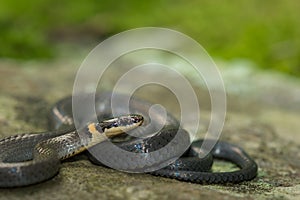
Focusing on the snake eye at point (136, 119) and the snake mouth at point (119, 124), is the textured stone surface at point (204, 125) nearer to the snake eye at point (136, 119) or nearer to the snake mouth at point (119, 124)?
the snake mouth at point (119, 124)

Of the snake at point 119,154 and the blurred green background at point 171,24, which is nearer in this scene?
the snake at point 119,154

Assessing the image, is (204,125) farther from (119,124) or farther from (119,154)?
(119,154)

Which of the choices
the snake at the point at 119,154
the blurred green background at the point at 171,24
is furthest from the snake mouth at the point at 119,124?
the blurred green background at the point at 171,24

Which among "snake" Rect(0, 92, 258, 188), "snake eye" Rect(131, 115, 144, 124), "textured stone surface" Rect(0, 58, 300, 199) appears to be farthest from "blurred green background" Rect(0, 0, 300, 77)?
"snake eye" Rect(131, 115, 144, 124)

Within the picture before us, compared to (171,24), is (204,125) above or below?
below

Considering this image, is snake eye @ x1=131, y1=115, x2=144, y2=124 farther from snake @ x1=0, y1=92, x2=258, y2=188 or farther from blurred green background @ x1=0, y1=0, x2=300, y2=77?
blurred green background @ x1=0, y1=0, x2=300, y2=77

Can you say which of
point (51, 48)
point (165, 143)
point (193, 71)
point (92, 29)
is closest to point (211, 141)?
point (165, 143)

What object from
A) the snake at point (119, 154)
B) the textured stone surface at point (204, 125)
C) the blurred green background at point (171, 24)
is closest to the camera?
the textured stone surface at point (204, 125)

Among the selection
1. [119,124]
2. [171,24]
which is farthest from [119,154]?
[171,24]
